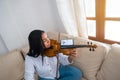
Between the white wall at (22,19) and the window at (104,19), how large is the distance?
729mm

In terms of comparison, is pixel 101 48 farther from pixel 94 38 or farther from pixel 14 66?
pixel 14 66

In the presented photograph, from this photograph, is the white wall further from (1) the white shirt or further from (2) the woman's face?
(2) the woman's face

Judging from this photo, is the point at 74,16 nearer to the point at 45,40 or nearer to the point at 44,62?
the point at 45,40

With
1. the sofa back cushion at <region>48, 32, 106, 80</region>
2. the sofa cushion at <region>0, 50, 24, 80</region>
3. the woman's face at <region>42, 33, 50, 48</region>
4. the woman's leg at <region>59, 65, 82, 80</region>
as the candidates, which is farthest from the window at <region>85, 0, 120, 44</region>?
the sofa cushion at <region>0, 50, 24, 80</region>

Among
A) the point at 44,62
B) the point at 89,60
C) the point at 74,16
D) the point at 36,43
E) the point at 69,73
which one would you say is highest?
the point at 74,16

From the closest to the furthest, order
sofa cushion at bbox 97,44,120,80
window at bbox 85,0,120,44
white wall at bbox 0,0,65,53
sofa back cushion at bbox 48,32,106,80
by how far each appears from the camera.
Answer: sofa cushion at bbox 97,44,120,80
sofa back cushion at bbox 48,32,106,80
window at bbox 85,0,120,44
white wall at bbox 0,0,65,53

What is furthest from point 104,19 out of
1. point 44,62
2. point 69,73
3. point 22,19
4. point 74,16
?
point 22,19

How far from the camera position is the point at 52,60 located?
4.39 feet

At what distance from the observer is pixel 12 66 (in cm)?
167

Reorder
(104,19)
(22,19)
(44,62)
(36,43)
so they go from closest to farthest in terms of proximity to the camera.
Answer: (36,43)
(44,62)
(104,19)
(22,19)

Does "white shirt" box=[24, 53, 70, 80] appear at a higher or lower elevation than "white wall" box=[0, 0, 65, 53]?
lower

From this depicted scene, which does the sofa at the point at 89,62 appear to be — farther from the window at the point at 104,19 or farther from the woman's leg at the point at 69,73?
the window at the point at 104,19

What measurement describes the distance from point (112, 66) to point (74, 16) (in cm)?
83

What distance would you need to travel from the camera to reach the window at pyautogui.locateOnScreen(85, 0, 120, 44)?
1508 millimetres
